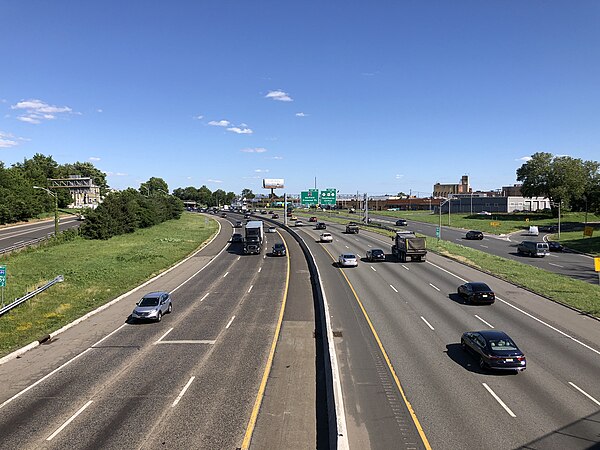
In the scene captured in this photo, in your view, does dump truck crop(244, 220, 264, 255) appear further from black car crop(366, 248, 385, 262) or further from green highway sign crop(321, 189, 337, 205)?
green highway sign crop(321, 189, 337, 205)

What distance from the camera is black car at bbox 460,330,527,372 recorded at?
17.6 meters

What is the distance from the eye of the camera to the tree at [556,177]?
107000 millimetres

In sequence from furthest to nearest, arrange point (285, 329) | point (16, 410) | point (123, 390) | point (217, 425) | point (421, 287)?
point (421, 287), point (285, 329), point (123, 390), point (16, 410), point (217, 425)

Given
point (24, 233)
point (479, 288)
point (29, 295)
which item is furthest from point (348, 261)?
point (24, 233)

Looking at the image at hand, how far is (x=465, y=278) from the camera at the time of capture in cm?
3897

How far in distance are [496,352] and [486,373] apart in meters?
1.04

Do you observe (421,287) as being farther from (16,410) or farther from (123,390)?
(16,410)

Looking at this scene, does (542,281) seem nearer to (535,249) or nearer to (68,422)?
(535,249)

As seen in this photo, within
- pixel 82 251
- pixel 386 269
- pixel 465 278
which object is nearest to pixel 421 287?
pixel 465 278

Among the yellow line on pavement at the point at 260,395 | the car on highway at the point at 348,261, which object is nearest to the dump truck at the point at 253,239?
the car on highway at the point at 348,261

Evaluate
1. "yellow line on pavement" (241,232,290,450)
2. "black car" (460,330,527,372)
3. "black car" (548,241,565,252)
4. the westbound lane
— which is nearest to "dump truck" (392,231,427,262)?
the westbound lane

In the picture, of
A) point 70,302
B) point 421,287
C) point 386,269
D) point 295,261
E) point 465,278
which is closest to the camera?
point 70,302

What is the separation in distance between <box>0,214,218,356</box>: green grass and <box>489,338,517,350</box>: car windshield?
2358cm

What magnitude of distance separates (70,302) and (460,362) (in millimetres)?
28063
